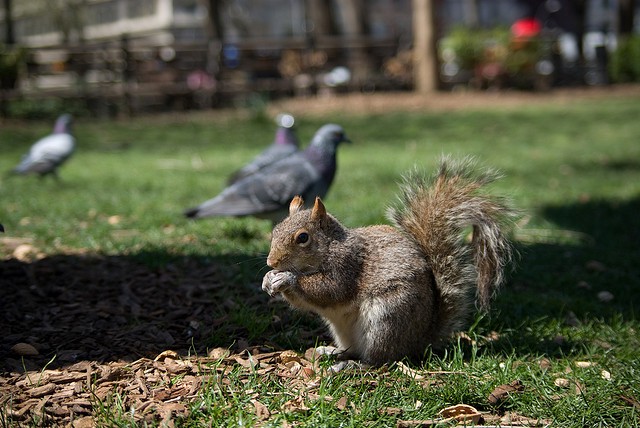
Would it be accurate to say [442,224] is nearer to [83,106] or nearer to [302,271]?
[302,271]

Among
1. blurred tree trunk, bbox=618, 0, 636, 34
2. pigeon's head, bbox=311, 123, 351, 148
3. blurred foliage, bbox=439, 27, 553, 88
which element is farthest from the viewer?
blurred tree trunk, bbox=618, 0, 636, 34

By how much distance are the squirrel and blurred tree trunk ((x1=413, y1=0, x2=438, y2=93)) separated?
50.5ft

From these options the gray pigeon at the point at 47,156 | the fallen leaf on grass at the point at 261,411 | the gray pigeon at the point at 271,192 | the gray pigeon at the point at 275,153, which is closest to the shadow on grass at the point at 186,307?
the gray pigeon at the point at 271,192

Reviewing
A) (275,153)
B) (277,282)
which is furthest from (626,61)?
(277,282)

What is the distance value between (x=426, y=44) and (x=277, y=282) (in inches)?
635

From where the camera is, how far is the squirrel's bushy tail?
137 inches

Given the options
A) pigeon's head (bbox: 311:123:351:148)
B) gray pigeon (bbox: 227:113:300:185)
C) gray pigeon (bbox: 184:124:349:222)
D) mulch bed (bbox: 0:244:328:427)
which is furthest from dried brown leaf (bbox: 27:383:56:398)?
gray pigeon (bbox: 227:113:300:185)

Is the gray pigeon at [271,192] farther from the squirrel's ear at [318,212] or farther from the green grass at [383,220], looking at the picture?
the squirrel's ear at [318,212]

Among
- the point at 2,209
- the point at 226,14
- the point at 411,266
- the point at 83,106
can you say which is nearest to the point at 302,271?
the point at 411,266

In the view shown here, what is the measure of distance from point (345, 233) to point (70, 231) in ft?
12.1

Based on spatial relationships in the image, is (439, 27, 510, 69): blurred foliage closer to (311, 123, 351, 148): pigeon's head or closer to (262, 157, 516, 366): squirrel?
(311, 123, 351, 148): pigeon's head

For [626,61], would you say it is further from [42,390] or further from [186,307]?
[42,390]

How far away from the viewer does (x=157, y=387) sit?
3.25 metres

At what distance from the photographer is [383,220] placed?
251 inches
